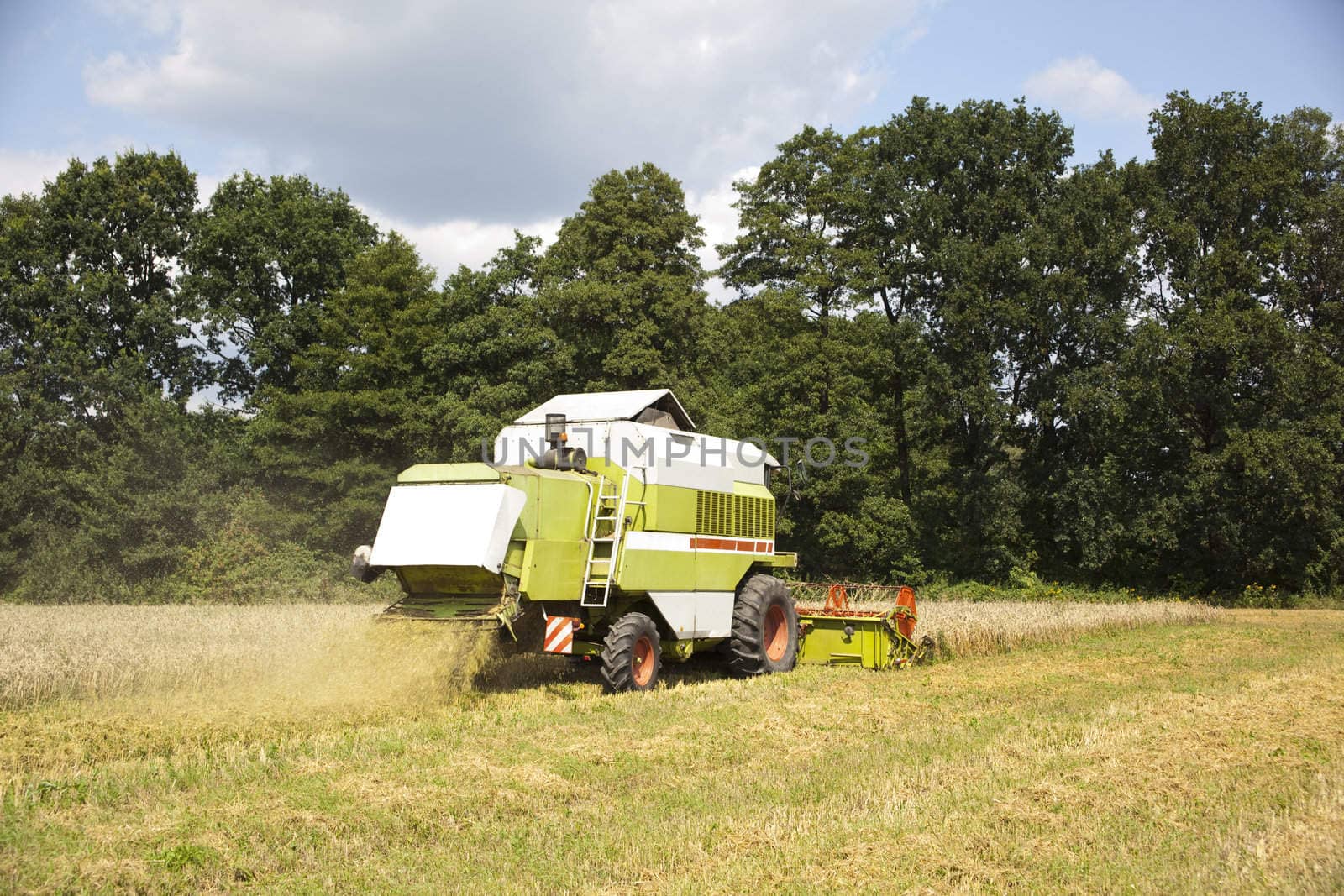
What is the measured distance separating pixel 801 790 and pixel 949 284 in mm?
27246

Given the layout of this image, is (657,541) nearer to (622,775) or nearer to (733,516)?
(733,516)

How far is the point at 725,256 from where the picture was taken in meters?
34.7

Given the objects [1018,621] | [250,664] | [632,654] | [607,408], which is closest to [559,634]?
[632,654]

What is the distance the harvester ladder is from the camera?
37.9ft

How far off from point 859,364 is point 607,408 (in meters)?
19.6

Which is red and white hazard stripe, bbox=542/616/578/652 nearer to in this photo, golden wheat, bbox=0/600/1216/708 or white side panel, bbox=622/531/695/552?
golden wheat, bbox=0/600/1216/708

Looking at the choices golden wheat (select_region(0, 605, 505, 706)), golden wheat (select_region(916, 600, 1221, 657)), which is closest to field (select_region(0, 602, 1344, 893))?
golden wheat (select_region(0, 605, 505, 706))

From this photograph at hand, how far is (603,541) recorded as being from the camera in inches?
462

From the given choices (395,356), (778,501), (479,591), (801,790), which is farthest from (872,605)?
(395,356)

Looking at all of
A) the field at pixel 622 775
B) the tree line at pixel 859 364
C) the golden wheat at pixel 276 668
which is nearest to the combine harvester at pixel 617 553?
the golden wheat at pixel 276 668

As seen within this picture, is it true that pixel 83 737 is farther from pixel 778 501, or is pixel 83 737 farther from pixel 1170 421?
pixel 1170 421

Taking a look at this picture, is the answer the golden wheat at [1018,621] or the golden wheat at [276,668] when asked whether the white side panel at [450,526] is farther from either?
the golden wheat at [1018,621]

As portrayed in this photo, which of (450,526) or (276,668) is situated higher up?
(450,526)

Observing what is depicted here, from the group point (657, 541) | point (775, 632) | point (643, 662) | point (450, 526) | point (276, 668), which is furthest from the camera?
point (775, 632)
